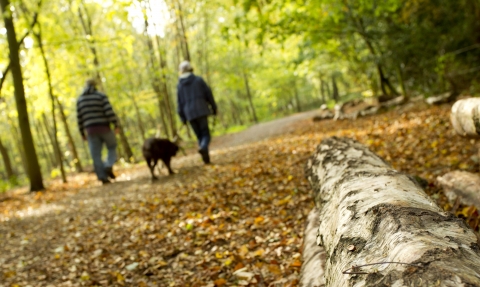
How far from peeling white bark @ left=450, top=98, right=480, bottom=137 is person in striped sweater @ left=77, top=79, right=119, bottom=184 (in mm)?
6792

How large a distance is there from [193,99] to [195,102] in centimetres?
9

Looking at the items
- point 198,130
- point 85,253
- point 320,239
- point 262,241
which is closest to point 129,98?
point 198,130

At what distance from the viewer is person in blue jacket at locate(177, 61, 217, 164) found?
753cm

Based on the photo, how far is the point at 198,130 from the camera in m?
7.84

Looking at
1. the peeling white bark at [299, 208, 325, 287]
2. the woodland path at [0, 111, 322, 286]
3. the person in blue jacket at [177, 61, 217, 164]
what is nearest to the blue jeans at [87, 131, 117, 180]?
the woodland path at [0, 111, 322, 286]

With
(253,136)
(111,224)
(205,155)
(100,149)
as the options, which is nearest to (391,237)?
(111,224)

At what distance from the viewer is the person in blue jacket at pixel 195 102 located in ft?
24.7

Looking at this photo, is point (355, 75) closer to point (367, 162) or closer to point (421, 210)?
point (367, 162)

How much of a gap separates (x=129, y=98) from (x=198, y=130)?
8066mm

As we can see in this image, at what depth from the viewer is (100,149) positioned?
813 centimetres

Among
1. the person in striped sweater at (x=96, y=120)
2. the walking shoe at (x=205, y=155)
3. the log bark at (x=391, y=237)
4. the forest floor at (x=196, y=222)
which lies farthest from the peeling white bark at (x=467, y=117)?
the person in striped sweater at (x=96, y=120)

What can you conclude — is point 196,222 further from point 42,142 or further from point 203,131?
point 42,142

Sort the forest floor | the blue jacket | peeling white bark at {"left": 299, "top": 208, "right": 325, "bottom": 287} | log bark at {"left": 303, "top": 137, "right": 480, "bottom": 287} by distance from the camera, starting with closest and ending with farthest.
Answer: log bark at {"left": 303, "top": 137, "right": 480, "bottom": 287} → peeling white bark at {"left": 299, "top": 208, "right": 325, "bottom": 287} → the forest floor → the blue jacket

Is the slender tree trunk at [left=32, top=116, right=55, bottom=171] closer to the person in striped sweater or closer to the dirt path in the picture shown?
the dirt path
